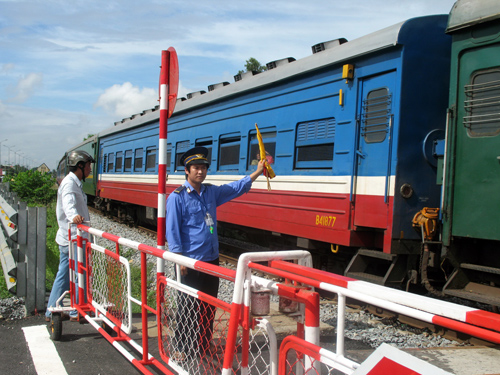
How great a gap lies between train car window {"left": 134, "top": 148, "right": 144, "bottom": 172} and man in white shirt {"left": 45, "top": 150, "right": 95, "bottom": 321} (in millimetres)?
9257

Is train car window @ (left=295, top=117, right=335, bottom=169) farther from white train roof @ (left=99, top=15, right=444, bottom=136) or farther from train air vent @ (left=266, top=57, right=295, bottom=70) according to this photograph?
train air vent @ (left=266, top=57, right=295, bottom=70)

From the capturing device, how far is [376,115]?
6.04 metres

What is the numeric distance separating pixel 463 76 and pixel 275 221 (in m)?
3.49

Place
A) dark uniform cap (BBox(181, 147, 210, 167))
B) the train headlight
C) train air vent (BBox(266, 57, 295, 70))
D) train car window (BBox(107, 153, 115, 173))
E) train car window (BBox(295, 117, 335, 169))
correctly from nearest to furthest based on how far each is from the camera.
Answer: dark uniform cap (BBox(181, 147, 210, 167))
the train headlight
train car window (BBox(295, 117, 335, 169))
train air vent (BBox(266, 57, 295, 70))
train car window (BBox(107, 153, 115, 173))

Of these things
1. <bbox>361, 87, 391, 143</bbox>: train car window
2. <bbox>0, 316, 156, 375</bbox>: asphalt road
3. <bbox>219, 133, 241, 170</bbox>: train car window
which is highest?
<bbox>361, 87, 391, 143</bbox>: train car window

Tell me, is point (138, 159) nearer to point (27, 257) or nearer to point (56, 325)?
point (27, 257)

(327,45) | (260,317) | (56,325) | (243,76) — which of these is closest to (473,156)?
(327,45)

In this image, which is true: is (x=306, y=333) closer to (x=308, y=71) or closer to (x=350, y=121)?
(x=350, y=121)

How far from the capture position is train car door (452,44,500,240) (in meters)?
4.96

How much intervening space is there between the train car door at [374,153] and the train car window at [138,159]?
31.0 feet

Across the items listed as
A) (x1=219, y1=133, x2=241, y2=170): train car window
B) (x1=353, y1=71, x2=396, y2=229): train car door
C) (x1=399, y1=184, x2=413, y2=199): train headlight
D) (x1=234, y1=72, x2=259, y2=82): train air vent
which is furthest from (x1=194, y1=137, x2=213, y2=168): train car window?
(x1=399, y1=184, x2=413, y2=199): train headlight

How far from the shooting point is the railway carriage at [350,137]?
5.76 metres

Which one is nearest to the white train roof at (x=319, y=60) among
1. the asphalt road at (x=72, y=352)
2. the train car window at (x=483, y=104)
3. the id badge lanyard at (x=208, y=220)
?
the train car window at (x=483, y=104)

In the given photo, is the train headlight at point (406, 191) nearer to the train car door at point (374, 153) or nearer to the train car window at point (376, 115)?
the train car door at point (374, 153)
